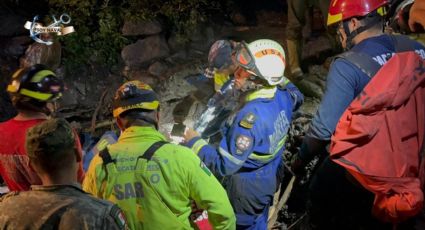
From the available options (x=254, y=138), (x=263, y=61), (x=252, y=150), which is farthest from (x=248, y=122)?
(x=263, y=61)

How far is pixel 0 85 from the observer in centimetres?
1003

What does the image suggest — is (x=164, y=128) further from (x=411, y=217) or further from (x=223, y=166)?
(x=411, y=217)

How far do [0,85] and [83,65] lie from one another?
2.04 metres

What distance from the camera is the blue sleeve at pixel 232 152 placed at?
3.58 m

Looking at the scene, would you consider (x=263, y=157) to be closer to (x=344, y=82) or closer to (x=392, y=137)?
(x=344, y=82)

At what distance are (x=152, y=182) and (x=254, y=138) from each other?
116 centimetres

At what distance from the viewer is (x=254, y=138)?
11.9 feet

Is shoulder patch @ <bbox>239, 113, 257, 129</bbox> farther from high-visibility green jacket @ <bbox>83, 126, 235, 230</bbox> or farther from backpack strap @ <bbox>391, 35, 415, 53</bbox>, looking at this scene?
backpack strap @ <bbox>391, 35, 415, 53</bbox>

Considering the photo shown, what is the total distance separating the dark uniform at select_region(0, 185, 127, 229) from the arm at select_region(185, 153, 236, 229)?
2.58 ft

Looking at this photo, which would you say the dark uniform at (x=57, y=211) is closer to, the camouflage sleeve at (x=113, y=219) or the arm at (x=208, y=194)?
the camouflage sleeve at (x=113, y=219)

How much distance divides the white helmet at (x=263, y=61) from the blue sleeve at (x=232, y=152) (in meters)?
0.42

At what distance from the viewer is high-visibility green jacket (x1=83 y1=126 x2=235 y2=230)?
110 inches

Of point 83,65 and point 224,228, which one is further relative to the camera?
point 83,65

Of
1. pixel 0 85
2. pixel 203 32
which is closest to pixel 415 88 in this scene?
pixel 203 32
